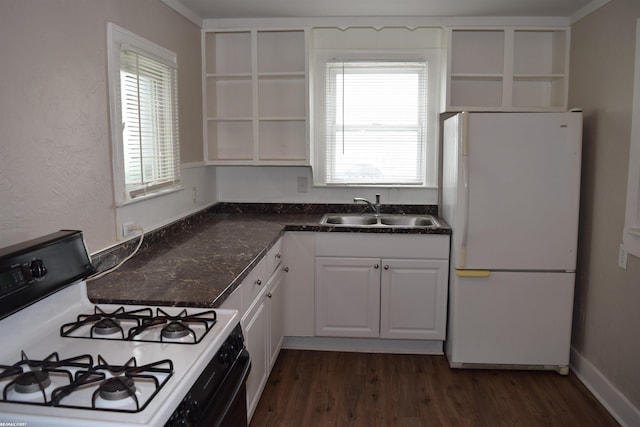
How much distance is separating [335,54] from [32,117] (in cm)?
246

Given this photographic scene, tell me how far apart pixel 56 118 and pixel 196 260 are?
0.85 meters

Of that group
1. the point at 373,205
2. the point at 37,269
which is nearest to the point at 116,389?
the point at 37,269

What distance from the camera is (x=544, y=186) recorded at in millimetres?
2990

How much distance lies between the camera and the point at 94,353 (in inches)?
53.9

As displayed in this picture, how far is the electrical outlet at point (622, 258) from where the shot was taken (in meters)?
2.67

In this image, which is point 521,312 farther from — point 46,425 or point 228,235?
point 46,425

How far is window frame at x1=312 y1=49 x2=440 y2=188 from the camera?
3.75 m

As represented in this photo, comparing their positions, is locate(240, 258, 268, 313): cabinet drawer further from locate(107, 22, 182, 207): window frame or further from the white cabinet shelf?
the white cabinet shelf

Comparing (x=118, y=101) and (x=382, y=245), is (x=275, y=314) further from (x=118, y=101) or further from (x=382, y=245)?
(x=118, y=101)

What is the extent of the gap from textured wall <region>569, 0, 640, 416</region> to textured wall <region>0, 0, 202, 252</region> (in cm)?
255

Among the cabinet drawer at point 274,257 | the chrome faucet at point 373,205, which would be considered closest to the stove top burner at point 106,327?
the cabinet drawer at point 274,257

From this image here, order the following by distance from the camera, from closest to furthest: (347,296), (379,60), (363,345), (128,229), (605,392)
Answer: (128,229) → (605,392) → (347,296) → (363,345) → (379,60)

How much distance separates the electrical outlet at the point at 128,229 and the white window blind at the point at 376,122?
176cm

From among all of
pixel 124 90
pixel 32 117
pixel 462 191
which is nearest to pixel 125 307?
pixel 32 117
